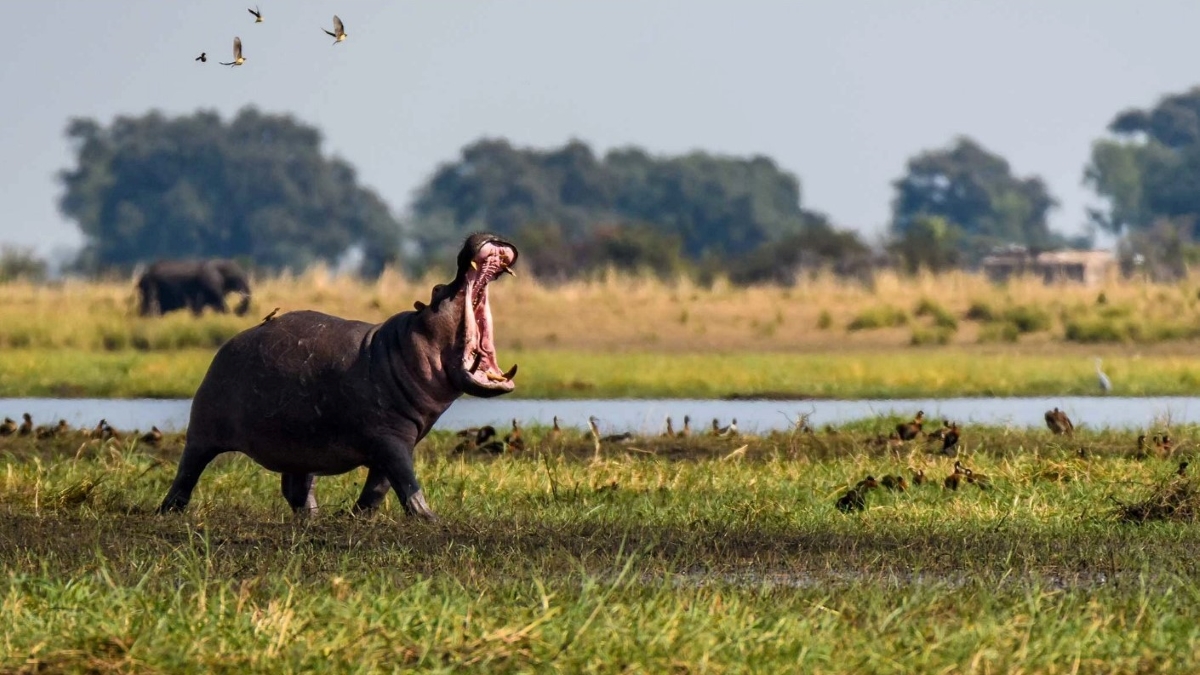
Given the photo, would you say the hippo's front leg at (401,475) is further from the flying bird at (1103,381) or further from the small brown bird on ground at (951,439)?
the flying bird at (1103,381)

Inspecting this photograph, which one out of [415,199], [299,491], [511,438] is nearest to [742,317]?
[511,438]

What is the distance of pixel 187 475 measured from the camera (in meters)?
8.37

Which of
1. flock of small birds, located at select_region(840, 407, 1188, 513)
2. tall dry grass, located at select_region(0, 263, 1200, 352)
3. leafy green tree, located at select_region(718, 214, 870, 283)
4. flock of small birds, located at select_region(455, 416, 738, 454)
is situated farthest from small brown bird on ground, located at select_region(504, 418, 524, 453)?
leafy green tree, located at select_region(718, 214, 870, 283)

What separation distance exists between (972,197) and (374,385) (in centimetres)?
7006

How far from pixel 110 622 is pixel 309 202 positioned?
208 ft

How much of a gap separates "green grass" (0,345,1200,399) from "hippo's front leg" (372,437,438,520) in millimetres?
10545

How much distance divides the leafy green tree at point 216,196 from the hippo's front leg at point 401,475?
57044 mm

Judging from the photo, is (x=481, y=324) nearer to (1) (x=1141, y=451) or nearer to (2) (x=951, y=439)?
(2) (x=951, y=439)

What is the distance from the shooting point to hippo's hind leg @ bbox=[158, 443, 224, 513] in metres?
8.33

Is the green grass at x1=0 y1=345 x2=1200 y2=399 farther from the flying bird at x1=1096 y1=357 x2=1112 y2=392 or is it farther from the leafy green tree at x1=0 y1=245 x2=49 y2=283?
the leafy green tree at x1=0 y1=245 x2=49 y2=283

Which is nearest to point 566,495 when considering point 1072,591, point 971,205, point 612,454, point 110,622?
point 612,454

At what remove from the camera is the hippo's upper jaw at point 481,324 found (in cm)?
788

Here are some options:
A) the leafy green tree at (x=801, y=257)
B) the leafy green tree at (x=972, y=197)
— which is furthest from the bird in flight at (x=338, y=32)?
the leafy green tree at (x=972, y=197)

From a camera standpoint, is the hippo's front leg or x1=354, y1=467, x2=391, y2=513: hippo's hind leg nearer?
the hippo's front leg
